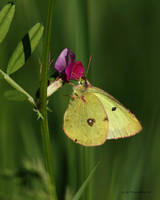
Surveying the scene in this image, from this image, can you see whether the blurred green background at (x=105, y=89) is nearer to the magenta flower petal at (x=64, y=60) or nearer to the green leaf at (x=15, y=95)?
the magenta flower petal at (x=64, y=60)

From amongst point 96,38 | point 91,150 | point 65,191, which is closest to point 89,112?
point 91,150

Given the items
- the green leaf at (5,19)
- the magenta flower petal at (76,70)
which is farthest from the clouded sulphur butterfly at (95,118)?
the green leaf at (5,19)

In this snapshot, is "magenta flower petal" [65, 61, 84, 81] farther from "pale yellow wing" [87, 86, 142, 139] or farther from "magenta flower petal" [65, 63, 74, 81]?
"pale yellow wing" [87, 86, 142, 139]

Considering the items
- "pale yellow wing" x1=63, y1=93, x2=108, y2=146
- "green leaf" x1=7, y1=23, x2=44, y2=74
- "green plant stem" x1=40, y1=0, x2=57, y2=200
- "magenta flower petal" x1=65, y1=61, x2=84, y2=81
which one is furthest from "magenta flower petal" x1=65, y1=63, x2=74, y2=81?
"pale yellow wing" x1=63, y1=93, x2=108, y2=146

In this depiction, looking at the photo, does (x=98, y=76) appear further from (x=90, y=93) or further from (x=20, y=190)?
(x=20, y=190)

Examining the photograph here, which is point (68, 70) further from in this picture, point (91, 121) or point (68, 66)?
point (91, 121)

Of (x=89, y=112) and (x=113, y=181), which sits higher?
(x=89, y=112)
